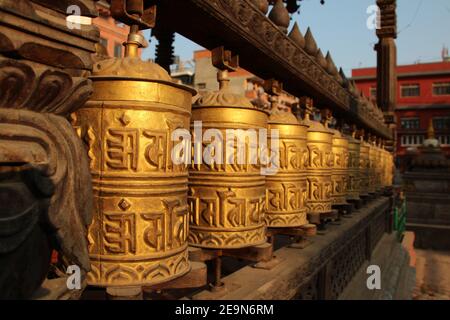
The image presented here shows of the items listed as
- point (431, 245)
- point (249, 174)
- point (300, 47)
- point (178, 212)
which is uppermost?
point (300, 47)

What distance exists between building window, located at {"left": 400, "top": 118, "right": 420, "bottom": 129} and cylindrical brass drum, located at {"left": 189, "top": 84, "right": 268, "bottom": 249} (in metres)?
38.3

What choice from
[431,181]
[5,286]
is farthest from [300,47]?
[431,181]

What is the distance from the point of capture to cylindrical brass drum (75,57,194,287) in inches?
58.0

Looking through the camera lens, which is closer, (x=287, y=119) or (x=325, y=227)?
(x=287, y=119)

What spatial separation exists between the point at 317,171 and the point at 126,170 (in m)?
2.44

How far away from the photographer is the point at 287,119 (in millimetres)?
2949

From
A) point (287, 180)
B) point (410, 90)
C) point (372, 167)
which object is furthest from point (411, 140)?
point (287, 180)

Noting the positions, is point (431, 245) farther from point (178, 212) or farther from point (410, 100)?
point (410, 100)

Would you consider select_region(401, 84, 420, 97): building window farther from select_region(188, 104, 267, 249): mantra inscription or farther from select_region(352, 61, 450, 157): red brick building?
select_region(188, 104, 267, 249): mantra inscription

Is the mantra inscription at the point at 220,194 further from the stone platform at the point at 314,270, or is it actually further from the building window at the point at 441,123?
the building window at the point at 441,123

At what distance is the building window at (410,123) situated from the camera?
118ft

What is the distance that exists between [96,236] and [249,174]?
→ 3.23ft

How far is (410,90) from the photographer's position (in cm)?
3666

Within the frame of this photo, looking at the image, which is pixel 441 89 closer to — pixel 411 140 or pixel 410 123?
pixel 410 123
